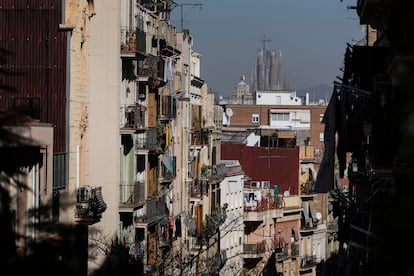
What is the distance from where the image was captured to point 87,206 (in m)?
35.6

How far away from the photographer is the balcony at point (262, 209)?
7512cm

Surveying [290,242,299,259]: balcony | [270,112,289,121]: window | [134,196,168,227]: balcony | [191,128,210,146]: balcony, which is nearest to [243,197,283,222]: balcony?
[290,242,299,259]: balcony

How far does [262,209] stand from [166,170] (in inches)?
948

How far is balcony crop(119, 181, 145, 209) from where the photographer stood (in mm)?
42500

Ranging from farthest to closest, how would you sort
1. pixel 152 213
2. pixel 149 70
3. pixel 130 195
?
1. pixel 152 213
2. pixel 149 70
3. pixel 130 195

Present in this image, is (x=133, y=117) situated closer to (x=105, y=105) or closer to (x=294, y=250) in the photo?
(x=105, y=105)

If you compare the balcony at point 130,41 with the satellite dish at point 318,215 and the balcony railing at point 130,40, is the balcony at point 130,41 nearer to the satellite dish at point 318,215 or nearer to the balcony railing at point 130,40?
the balcony railing at point 130,40

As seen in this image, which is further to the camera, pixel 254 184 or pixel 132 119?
pixel 254 184

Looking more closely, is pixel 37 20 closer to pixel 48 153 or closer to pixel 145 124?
pixel 48 153

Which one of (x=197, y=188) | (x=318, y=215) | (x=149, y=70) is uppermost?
(x=149, y=70)

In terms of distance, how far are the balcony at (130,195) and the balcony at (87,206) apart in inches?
193

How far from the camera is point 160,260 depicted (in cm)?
4859

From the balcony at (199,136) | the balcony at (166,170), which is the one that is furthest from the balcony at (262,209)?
the balcony at (166,170)

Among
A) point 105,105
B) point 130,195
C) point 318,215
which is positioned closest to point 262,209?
point 318,215
